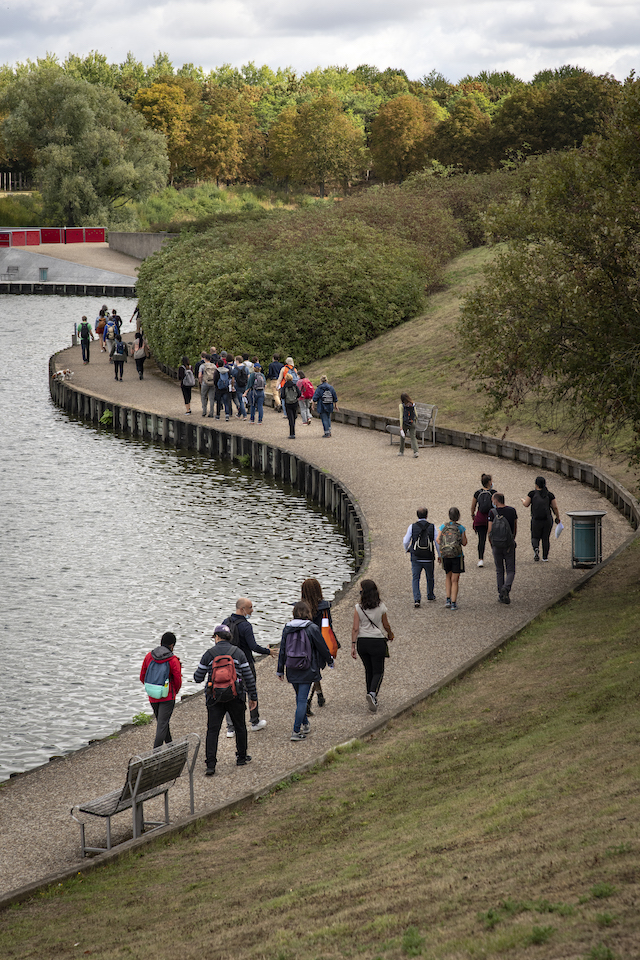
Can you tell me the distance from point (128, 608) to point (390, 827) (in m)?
10.8

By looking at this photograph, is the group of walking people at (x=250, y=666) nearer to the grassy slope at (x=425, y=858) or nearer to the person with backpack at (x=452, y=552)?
the grassy slope at (x=425, y=858)

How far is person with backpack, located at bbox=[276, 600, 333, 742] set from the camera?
40.6 feet

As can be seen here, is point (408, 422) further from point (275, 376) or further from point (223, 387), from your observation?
point (275, 376)

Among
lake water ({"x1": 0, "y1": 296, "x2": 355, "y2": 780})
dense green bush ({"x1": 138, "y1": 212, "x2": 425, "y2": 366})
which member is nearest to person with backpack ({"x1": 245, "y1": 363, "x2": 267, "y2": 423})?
lake water ({"x1": 0, "y1": 296, "x2": 355, "y2": 780})

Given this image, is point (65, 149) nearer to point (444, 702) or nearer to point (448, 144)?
point (448, 144)

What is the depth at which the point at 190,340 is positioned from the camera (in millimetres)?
42031

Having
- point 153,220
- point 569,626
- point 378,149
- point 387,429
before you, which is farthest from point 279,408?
point 153,220

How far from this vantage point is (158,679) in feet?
39.2

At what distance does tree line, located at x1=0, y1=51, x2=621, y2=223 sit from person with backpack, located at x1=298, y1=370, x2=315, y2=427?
3496cm

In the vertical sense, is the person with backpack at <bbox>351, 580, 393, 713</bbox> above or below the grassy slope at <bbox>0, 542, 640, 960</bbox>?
above

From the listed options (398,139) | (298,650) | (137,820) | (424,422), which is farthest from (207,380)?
(398,139)

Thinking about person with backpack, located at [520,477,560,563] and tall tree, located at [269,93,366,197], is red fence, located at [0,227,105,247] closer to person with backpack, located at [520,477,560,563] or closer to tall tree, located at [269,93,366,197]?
tall tree, located at [269,93,366,197]

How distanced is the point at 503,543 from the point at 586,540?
2626mm

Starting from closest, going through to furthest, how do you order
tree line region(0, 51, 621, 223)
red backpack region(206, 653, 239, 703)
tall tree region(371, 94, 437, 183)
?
red backpack region(206, 653, 239, 703) < tree line region(0, 51, 621, 223) < tall tree region(371, 94, 437, 183)
